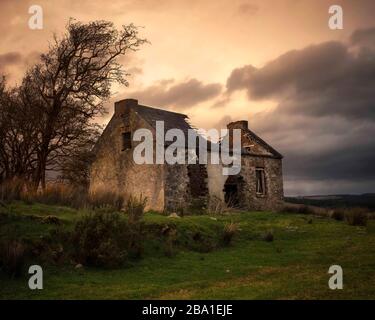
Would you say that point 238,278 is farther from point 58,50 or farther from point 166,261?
point 58,50

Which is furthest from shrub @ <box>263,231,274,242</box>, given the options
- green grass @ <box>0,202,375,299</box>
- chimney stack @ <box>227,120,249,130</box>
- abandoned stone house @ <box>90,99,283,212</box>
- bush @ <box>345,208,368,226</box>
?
chimney stack @ <box>227,120,249,130</box>

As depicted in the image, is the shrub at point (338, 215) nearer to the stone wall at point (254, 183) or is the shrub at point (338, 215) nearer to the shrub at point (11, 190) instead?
the stone wall at point (254, 183)

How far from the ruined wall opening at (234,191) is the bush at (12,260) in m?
17.4

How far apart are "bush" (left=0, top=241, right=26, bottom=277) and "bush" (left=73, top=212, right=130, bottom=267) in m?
1.68

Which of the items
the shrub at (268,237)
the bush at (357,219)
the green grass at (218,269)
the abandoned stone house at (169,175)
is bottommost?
the green grass at (218,269)

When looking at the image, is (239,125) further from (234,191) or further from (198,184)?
(198,184)

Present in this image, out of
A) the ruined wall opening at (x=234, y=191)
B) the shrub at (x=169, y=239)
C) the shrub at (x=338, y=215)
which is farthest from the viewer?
the ruined wall opening at (x=234, y=191)

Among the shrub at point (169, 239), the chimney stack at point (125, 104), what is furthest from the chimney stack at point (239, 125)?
the shrub at point (169, 239)

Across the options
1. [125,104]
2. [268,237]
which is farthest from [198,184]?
[268,237]

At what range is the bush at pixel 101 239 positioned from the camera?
11.4m

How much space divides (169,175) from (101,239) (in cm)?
1097

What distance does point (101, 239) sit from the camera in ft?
38.9
